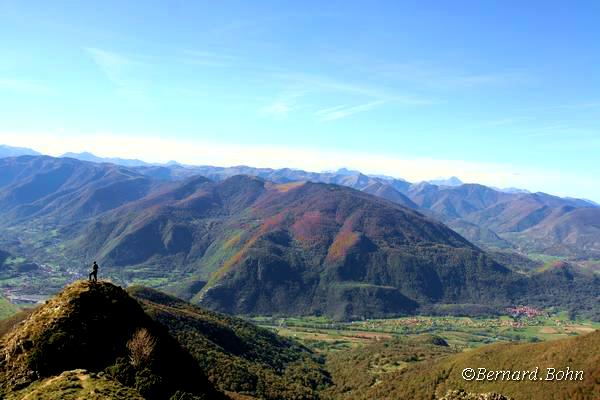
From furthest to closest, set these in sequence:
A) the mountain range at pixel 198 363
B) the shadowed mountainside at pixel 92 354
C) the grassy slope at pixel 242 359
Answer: the grassy slope at pixel 242 359, the mountain range at pixel 198 363, the shadowed mountainside at pixel 92 354

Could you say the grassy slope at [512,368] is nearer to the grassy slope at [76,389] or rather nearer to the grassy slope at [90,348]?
the grassy slope at [90,348]

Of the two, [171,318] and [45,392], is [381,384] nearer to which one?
[171,318]
